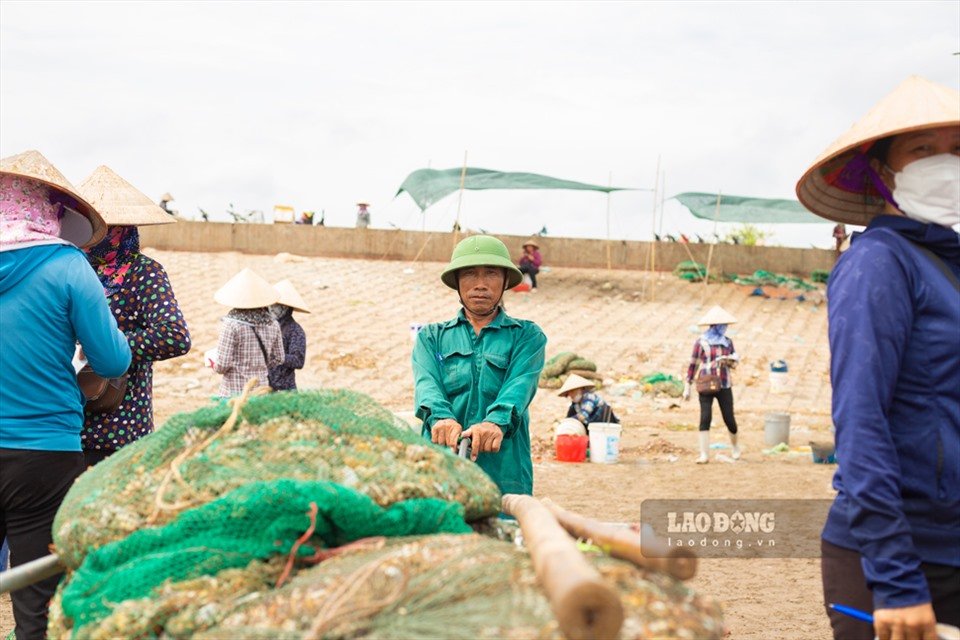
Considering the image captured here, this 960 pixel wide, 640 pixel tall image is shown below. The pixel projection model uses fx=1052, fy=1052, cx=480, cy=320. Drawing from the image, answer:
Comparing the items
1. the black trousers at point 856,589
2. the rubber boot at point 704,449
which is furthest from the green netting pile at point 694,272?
the black trousers at point 856,589

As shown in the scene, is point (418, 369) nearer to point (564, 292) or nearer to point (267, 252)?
point (564, 292)

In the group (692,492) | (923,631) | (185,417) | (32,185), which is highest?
(32,185)

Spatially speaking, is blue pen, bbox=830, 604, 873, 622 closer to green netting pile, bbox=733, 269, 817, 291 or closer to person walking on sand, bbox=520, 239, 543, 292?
person walking on sand, bbox=520, 239, 543, 292

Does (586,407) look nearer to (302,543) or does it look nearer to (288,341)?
(288,341)

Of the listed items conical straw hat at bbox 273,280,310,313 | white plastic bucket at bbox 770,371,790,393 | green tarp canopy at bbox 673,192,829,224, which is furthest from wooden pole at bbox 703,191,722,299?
conical straw hat at bbox 273,280,310,313

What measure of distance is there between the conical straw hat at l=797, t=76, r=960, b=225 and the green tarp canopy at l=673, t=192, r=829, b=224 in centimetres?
2133

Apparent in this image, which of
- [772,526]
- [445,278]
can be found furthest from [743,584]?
[445,278]

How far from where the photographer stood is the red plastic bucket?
11.3 m

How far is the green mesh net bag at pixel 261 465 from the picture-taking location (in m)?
2.14

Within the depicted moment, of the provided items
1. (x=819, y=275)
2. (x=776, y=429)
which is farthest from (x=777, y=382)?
(x=819, y=275)

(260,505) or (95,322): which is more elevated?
(95,322)

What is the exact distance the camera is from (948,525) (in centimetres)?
228

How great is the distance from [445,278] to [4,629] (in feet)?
8.96

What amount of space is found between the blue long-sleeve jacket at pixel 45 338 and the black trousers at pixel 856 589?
234 centimetres
